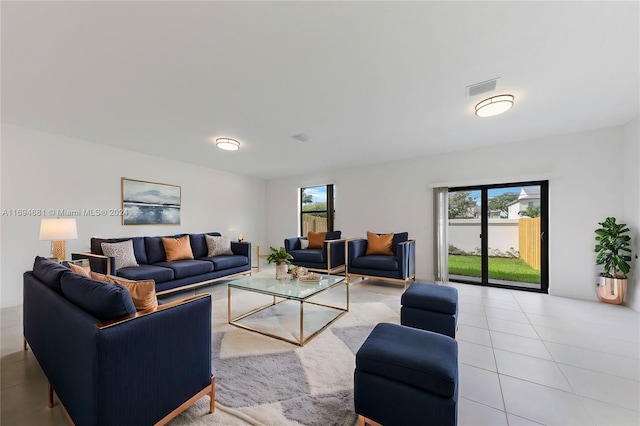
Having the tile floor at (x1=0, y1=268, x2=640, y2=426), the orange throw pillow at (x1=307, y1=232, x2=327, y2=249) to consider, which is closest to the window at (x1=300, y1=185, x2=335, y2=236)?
the orange throw pillow at (x1=307, y1=232, x2=327, y2=249)

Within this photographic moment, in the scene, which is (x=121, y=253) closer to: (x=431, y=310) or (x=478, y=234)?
(x=431, y=310)

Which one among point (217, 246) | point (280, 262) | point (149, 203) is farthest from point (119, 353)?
point (149, 203)

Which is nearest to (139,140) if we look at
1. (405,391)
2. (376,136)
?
(376,136)

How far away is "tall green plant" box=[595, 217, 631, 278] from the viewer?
10.8 ft

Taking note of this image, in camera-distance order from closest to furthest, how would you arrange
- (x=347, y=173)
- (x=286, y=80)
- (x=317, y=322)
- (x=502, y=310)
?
(x=286, y=80) → (x=317, y=322) → (x=502, y=310) → (x=347, y=173)

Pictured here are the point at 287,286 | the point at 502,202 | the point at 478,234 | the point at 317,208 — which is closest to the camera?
the point at 287,286

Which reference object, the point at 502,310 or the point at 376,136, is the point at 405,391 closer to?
the point at 502,310

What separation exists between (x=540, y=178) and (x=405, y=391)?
14.1 ft

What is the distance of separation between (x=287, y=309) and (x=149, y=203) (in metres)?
3.45

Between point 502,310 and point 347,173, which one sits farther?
point 347,173

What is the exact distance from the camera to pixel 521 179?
409 cm

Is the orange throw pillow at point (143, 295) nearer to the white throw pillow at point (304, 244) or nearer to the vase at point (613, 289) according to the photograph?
the white throw pillow at point (304, 244)

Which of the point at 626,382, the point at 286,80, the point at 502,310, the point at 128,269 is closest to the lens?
the point at 626,382

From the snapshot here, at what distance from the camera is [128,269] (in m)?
3.48
